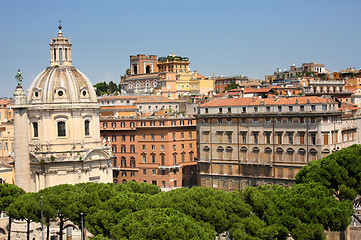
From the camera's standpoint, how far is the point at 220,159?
81625 millimetres

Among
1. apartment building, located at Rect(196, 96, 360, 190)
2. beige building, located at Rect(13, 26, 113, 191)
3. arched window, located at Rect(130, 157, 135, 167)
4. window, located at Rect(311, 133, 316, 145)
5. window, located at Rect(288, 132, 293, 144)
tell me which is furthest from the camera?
arched window, located at Rect(130, 157, 135, 167)

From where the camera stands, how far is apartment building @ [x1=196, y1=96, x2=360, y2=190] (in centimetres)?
7412

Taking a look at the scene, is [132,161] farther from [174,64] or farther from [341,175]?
[174,64]

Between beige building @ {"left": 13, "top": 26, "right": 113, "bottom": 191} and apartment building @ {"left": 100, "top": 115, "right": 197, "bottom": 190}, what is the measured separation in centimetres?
1663

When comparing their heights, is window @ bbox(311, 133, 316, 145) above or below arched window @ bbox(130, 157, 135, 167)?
above

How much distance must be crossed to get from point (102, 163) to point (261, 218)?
28.0 meters

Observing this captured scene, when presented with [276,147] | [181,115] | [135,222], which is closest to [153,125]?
[181,115]

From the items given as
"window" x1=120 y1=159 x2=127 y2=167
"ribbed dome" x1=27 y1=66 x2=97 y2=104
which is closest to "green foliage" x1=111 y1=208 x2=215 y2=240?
"ribbed dome" x1=27 y1=66 x2=97 y2=104

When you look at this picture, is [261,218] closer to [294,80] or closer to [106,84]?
[294,80]

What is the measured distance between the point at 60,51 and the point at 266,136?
25614 mm

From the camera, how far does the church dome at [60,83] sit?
71250 mm

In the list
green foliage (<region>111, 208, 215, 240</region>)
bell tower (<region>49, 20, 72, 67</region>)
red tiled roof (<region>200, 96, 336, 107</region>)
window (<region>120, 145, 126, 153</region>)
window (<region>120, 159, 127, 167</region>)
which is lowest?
window (<region>120, 159, 127, 167</region>)

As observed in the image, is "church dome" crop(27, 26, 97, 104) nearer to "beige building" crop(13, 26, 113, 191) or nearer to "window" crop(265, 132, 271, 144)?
"beige building" crop(13, 26, 113, 191)

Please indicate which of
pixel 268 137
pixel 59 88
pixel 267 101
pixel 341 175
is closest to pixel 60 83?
pixel 59 88
